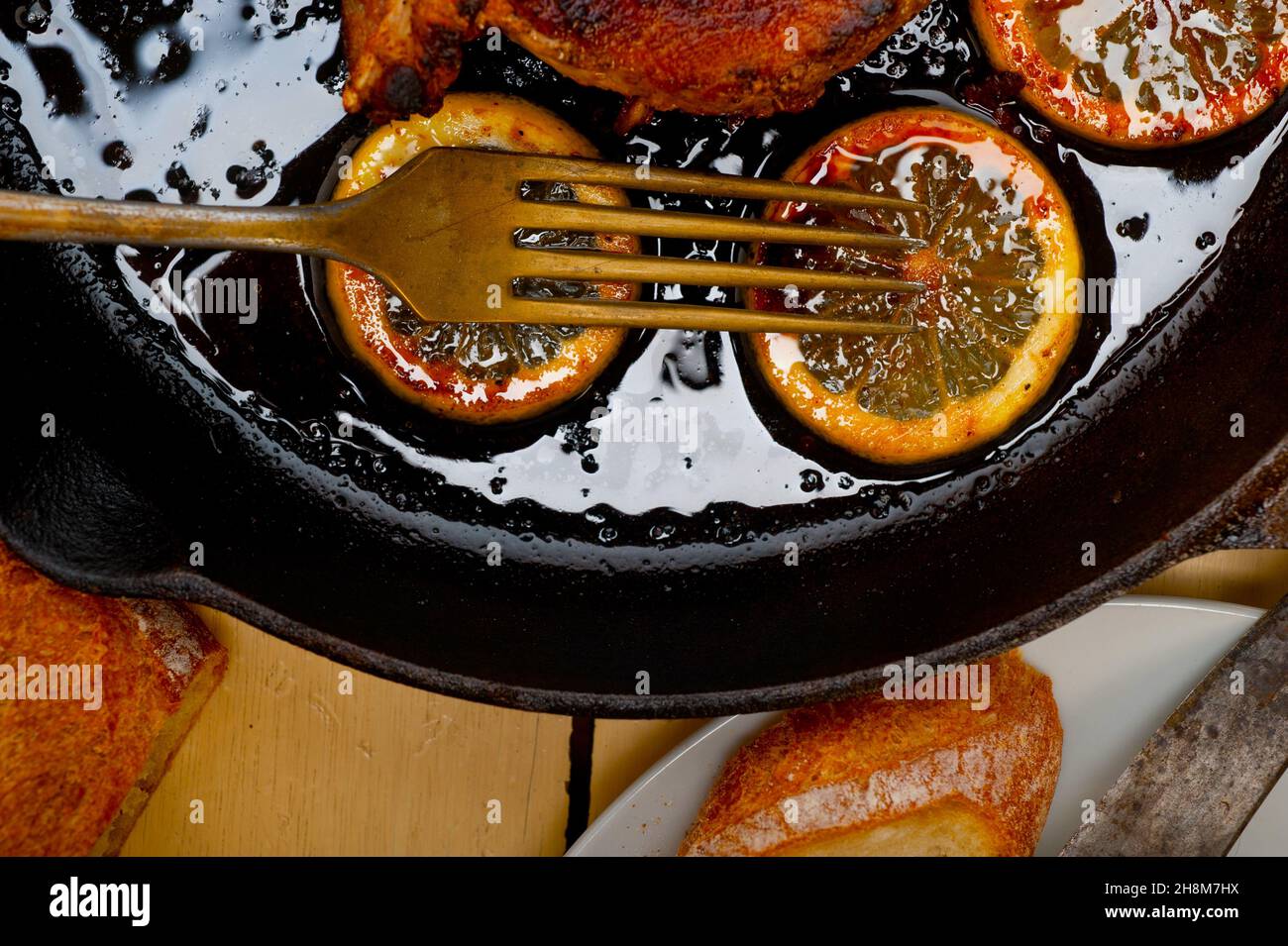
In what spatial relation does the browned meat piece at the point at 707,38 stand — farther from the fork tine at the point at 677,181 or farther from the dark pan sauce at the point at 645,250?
the dark pan sauce at the point at 645,250

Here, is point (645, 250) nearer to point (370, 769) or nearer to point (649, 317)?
point (649, 317)

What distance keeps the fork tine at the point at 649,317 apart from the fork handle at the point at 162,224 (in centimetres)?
34

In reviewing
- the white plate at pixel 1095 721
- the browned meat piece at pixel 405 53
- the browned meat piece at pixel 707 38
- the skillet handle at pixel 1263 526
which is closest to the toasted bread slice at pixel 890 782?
the white plate at pixel 1095 721

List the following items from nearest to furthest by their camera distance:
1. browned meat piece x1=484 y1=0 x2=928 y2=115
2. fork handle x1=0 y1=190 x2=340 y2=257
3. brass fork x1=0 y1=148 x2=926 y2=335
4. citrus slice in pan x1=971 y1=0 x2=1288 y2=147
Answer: fork handle x1=0 y1=190 x2=340 y2=257
browned meat piece x1=484 y1=0 x2=928 y2=115
brass fork x1=0 y1=148 x2=926 y2=335
citrus slice in pan x1=971 y1=0 x2=1288 y2=147

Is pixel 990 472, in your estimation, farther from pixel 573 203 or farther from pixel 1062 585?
pixel 573 203

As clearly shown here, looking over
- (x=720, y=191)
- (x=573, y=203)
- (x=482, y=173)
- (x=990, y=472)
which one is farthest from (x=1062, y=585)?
(x=482, y=173)

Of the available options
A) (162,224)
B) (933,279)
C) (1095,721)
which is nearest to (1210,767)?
(1095,721)

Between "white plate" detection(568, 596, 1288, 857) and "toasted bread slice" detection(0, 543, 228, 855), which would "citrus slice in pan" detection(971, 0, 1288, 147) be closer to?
"white plate" detection(568, 596, 1288, 857)

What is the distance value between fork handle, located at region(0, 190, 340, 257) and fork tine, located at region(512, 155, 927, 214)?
37cm

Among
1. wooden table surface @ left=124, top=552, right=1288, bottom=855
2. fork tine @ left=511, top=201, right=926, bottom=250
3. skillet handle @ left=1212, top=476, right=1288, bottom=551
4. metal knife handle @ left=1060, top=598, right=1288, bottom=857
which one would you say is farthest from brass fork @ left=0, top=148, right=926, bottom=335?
metal knife handle @ left=1060, top=598, right=1288, bottom=857

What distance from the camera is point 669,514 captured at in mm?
2221

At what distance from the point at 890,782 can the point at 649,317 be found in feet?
3.42

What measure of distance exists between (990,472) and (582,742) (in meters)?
1.06

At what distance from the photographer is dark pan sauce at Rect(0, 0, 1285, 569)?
2.12 metres
